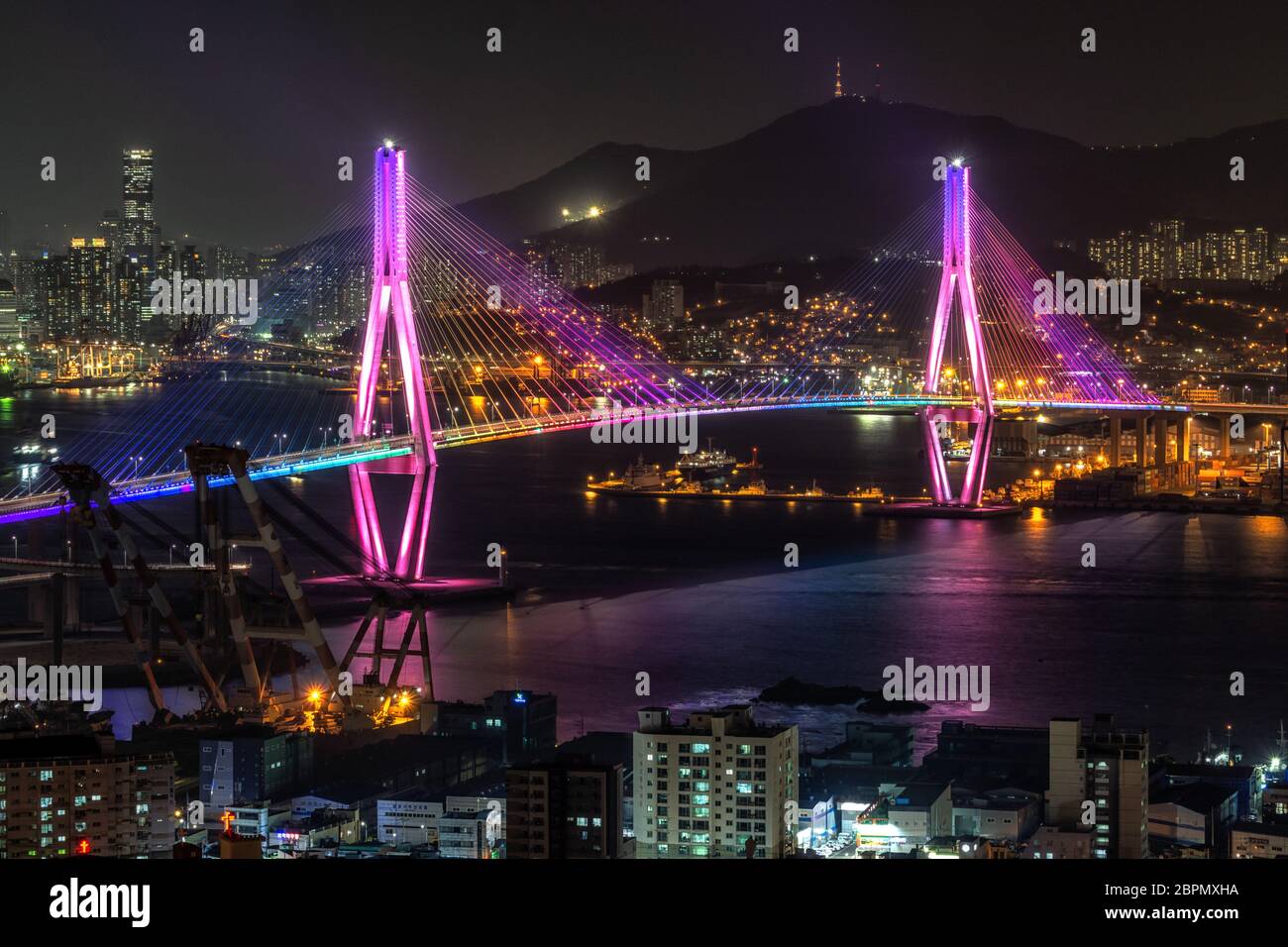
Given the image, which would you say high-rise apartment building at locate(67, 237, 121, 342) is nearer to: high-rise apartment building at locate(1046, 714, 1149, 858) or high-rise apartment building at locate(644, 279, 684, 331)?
high-rise apartment building at locate(644, 279, 684, 331)

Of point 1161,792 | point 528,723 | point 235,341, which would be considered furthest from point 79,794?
point 235,341

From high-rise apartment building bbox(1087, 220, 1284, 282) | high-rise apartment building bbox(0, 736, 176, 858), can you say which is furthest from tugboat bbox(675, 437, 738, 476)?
high-rise apartment building bbox(1087, 220, 1284, 282)

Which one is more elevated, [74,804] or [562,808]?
[74,804]

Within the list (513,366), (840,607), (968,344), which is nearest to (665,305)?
(513,366)

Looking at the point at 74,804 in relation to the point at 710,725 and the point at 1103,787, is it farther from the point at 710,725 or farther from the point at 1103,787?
the point at 1103,787

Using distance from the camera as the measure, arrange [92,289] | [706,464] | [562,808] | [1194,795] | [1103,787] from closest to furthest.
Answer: [562,808]
[1103,787]
[1194,795]
[706,464]
[92,289]
